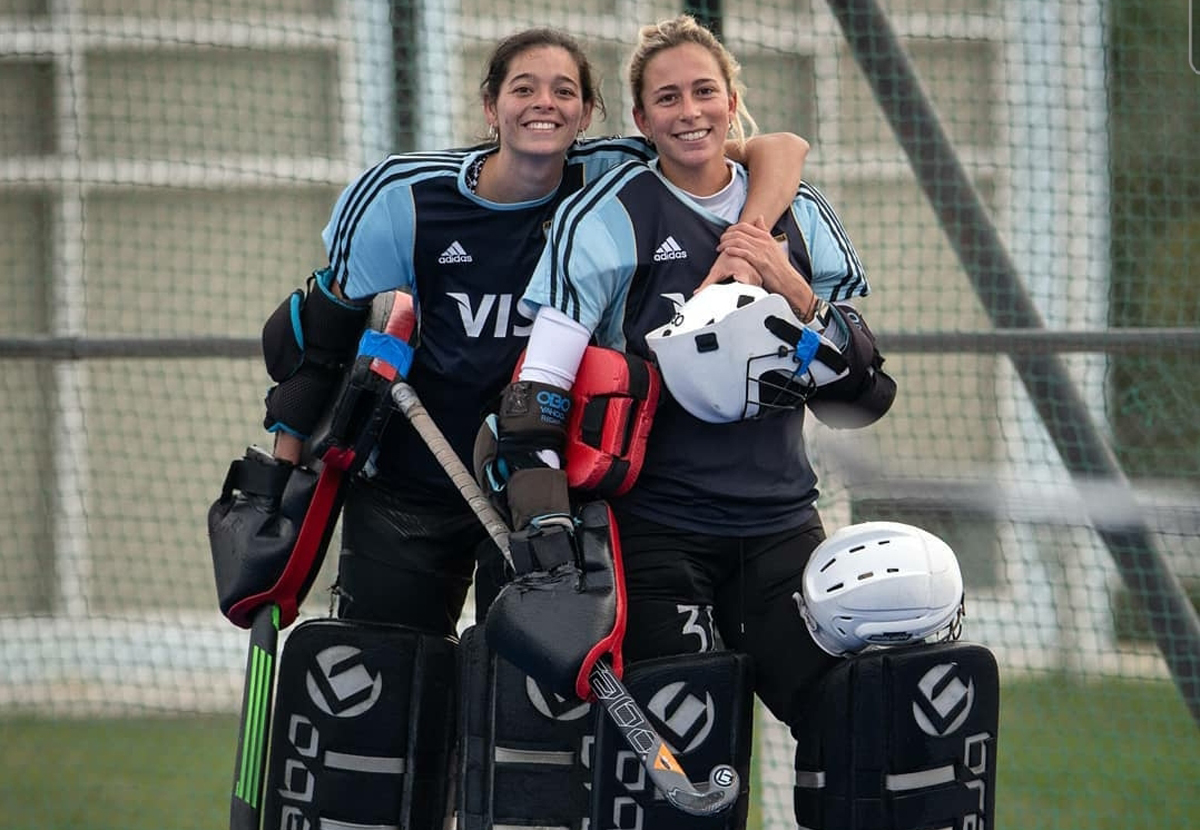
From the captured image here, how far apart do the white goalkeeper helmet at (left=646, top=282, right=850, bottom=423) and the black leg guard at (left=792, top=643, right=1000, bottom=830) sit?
1.51ft

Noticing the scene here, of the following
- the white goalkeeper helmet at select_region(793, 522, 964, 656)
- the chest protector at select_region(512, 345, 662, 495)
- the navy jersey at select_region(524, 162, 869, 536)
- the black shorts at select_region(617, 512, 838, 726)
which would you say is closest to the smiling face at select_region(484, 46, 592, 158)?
the navy jersey at select_region(524, 162, 869, 536)

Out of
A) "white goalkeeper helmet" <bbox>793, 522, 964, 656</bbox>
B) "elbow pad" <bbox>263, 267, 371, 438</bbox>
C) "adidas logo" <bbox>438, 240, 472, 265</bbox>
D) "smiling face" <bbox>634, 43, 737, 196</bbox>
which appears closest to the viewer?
"white goalkeeper helmet" <bbox>793, 522, 964, 656</bbox>

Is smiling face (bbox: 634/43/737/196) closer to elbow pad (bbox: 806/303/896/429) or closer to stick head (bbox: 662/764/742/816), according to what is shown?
elbow pad (bbox: 806/303/896/429)

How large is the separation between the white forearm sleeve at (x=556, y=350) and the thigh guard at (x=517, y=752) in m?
0.47

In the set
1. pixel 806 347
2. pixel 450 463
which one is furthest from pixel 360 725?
pixel 806 347

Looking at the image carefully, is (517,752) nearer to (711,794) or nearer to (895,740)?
(711,794)

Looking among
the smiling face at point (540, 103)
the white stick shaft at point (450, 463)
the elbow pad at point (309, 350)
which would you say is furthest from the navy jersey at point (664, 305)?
the elbow pad at point (309, 350)

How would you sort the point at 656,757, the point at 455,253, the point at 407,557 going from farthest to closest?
the point at 407,557
the point at 455,253
the point at 656,757

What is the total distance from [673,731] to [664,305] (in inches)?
27.3

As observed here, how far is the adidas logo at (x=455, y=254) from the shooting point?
2.94 meters

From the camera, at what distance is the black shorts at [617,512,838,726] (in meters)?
2.75

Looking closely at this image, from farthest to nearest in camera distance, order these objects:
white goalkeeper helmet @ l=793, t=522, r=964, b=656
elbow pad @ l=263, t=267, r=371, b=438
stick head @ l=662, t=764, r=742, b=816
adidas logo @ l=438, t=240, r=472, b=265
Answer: elbow pad @ l=263, t=267, r=371, b=438
adidas logo @ l=438, t=240, r=472, b=265
white goalkeeper helmet @ l=793, t=522, r=964, b=656
stick head @ l=662, t=764, r=742, b=816

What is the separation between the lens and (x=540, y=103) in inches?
112

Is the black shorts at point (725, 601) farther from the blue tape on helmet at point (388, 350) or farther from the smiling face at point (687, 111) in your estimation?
the smiling face at point (687, 111)
